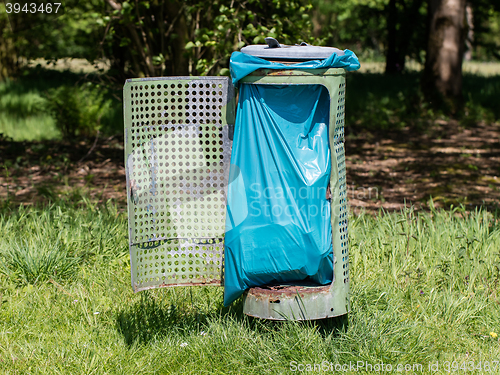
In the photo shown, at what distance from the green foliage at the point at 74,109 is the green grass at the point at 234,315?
482 centimetres

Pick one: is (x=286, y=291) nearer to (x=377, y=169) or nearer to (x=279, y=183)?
(x=279, y=183)

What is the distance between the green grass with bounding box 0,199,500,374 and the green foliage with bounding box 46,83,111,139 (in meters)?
4.82

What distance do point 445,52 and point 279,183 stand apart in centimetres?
892

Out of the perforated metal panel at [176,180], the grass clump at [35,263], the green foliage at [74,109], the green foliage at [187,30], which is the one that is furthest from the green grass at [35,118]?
the perforated metal panel at [176,180]

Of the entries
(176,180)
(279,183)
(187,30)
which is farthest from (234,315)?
(187,30)

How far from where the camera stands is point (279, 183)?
240 centimetres

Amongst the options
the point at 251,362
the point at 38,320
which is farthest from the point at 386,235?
the point at 38,320

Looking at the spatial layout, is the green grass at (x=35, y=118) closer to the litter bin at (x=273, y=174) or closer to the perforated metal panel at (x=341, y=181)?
the litter bin at (x=273, y=174)

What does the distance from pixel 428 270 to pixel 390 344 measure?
0.97m

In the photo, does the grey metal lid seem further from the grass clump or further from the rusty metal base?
the grass clump

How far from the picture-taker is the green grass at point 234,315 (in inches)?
104

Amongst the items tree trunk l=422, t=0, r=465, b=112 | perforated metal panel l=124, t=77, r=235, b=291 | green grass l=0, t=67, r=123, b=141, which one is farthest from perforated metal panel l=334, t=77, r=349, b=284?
tree trunk l=422, t=0, r=465, b=112

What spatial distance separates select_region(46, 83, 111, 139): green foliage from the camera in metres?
8.47

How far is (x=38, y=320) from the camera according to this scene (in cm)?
307
